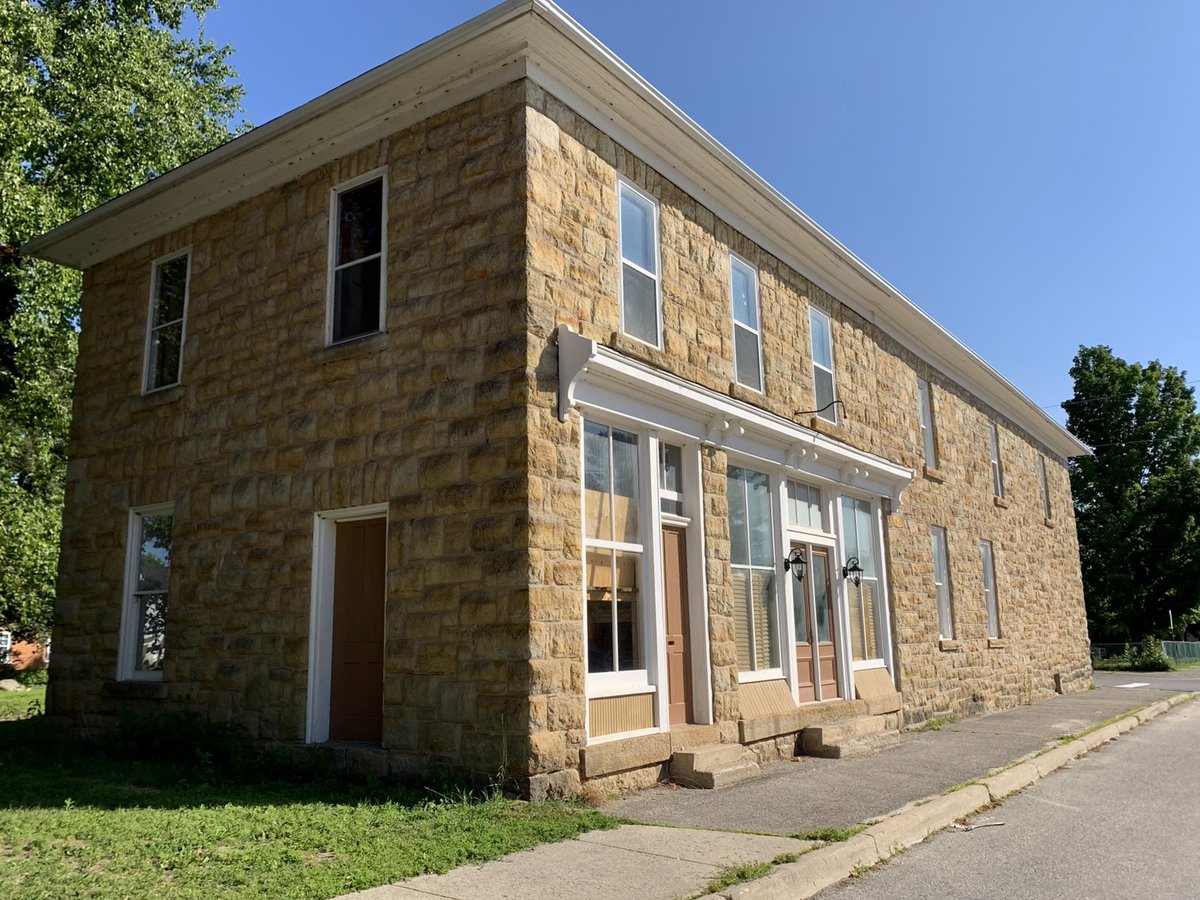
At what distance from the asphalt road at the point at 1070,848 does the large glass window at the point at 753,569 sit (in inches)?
121

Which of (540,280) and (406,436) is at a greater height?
(540,280)

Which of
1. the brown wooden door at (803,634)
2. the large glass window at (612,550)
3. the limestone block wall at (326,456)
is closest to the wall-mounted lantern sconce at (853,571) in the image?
the brown wooden door at (803,634)

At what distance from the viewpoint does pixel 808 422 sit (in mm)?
12656

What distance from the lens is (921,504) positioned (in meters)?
15.9

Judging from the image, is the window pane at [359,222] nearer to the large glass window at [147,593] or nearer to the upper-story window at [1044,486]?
the large glass window at [147,593]

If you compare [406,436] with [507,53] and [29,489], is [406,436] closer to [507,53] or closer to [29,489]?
[507,53]

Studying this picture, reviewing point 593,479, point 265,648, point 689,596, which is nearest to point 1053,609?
point 689,596

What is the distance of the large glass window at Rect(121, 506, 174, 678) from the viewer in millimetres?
10859

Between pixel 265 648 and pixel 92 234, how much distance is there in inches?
258

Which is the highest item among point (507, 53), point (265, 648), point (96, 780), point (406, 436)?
point (507, 53)

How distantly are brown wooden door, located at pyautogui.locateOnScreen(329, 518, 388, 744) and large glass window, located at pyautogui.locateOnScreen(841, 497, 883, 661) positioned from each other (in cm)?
686

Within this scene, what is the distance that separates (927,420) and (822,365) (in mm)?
4793

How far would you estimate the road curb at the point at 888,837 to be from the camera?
539 cm

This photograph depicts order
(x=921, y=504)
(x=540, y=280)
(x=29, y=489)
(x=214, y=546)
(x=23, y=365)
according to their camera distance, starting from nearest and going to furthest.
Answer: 1. (x=540, y=280)
2. (x=214, y=546)
3. (x=921, y=504)
4. (x=23, y=365)
5. (x=29, y=489)
